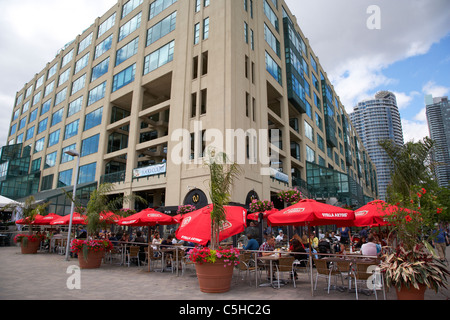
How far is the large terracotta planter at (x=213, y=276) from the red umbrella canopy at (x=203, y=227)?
0.76 meters

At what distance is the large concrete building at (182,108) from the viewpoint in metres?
22.9

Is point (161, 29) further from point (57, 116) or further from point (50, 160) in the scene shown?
point (50, 160)

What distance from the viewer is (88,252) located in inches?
500

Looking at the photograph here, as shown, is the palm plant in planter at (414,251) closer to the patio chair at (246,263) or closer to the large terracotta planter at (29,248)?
the patio chair at (246,263)

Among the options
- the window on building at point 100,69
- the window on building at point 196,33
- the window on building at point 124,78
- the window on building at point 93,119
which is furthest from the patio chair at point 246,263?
the window on building at point 100,69

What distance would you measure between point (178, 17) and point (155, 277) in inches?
1014

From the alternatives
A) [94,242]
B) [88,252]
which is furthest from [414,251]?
[88,252]

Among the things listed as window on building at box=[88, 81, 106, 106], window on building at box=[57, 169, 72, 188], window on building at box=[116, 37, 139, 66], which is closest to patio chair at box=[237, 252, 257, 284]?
window on building at box=[116, 37, 139, 66]

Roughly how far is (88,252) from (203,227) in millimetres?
7074

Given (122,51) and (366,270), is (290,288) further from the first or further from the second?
(122,51)

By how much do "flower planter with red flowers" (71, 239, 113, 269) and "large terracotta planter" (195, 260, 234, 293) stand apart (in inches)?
284

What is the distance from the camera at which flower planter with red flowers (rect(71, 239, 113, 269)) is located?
41.5ft

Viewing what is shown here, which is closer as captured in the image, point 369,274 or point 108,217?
point 369,274

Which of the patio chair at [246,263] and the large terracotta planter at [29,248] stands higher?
the patio chair at [246,263]
